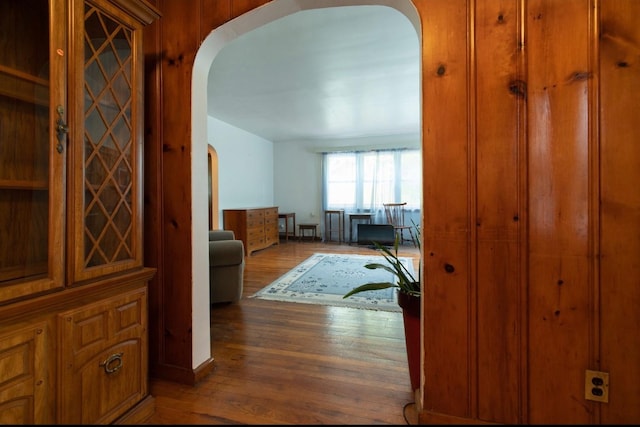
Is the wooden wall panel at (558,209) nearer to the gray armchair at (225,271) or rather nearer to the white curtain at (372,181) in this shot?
the gray armchair at (225,271)

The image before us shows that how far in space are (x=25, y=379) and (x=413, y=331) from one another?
1.47 meters

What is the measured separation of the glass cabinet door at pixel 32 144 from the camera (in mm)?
982

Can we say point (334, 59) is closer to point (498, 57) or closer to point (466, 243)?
point (498, 57)

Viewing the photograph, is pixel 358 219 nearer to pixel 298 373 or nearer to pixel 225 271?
pixel 225 271

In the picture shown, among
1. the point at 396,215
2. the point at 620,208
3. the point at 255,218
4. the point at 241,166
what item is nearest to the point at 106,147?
the point at 620,208

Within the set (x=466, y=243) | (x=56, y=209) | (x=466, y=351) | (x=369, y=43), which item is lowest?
(x=466, y=351)

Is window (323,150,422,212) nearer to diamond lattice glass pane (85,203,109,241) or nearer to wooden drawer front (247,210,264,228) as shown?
wooden drawer front (247,210,264,228)

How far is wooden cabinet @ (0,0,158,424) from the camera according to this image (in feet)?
3.09

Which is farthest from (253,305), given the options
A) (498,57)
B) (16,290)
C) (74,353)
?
(498,57)

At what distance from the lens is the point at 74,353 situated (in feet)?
3.35

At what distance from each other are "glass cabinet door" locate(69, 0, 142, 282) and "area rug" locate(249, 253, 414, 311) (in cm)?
185

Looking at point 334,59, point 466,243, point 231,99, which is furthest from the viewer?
point 231,99

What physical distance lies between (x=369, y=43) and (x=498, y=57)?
1.81m

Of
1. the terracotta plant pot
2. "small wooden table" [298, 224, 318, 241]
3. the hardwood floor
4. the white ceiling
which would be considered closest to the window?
"small wooden table" [298, 224, 318, 241]
